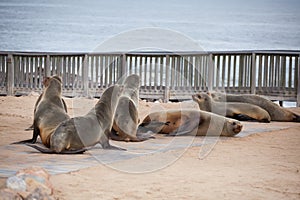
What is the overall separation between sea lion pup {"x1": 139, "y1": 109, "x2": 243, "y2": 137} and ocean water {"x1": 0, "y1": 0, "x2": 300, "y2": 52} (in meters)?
33.2

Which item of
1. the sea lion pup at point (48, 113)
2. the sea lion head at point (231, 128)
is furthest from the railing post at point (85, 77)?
the sea lion pup at point (48, 113)

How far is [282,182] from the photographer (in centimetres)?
810

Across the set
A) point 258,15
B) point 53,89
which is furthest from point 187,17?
point 53,89

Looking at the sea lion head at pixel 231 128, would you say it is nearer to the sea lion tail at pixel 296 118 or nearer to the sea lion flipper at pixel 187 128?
the sea lion flipper at pixel 187 128

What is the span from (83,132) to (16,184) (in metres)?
2.98

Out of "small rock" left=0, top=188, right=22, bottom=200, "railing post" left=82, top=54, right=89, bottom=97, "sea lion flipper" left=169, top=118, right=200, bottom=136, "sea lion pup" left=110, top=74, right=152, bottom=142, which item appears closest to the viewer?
"small rock" left=0, top=188, right=22, bottom=200

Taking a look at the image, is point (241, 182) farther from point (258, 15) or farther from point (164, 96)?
point (258, 15)

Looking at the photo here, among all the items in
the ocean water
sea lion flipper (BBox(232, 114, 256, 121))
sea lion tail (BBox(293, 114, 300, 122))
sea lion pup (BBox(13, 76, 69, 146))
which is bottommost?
the ocean water

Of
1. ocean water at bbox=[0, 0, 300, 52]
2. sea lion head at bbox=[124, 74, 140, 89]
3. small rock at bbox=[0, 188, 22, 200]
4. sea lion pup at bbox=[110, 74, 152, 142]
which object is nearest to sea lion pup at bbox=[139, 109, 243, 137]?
sea lion pup at bbox=[110, 74, 152, 142]

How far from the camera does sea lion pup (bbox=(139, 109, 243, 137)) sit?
11.8 metres

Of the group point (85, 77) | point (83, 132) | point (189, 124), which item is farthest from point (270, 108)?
point (83, 132)

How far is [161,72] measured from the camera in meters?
18.3

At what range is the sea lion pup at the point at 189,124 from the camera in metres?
11.8

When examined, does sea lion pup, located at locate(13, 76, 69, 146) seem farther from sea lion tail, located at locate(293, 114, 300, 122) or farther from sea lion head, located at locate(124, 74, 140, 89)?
sea lion tail, located at locate(293, 114, 300, 122)
